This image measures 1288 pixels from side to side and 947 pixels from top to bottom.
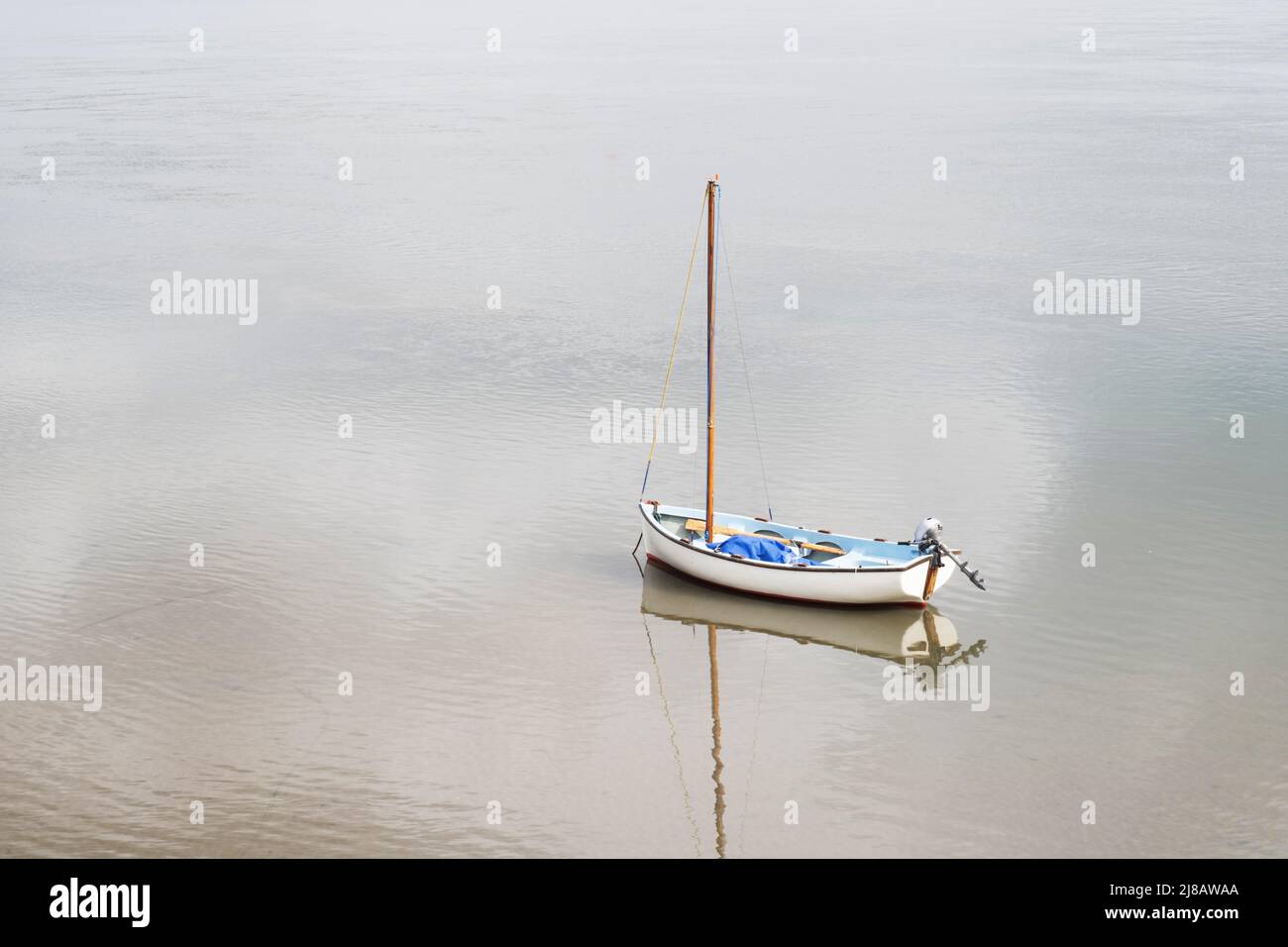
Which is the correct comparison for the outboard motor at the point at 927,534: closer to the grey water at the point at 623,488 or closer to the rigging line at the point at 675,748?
the grey water at the point at 623,488

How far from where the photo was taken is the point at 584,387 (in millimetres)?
40062

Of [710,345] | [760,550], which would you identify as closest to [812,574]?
[760,550]

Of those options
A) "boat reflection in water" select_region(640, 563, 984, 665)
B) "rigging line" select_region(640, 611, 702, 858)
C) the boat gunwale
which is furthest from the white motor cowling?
"rigging line" select_region(640, 611, 702, 858)

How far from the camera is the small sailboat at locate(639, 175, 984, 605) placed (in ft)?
89.8

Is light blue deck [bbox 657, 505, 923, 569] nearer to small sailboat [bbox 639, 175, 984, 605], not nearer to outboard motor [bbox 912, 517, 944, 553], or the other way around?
small sailboat [bbox 639, 175, 984, 605]

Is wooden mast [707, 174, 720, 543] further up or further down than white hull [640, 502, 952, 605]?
further up

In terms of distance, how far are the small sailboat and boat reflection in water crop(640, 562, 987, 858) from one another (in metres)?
0.27

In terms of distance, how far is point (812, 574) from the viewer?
27.6 meters

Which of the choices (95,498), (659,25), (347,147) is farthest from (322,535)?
(659,25)

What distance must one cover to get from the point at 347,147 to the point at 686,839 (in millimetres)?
59536

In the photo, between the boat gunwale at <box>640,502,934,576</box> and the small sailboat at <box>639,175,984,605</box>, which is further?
the small sailboat at <box>639,175,984,605</box>

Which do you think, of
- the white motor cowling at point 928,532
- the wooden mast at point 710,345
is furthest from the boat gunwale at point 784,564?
the wooden mast at point 710,345

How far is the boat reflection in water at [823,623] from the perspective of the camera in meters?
27.1

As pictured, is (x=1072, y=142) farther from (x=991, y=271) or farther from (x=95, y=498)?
(x=95, y=498)
